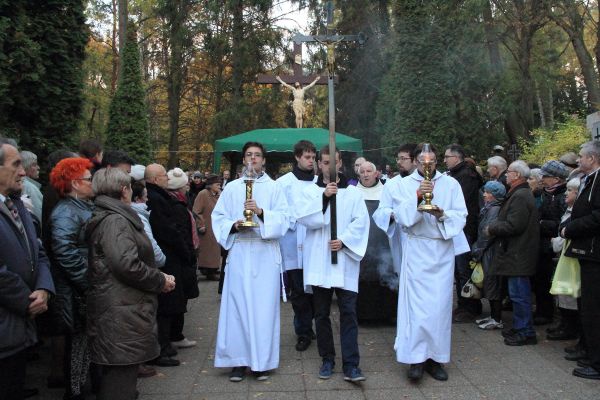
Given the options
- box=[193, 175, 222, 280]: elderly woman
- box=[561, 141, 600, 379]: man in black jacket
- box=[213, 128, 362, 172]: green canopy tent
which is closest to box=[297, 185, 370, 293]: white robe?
box=[561, 141, 600, 379]: man in black jacket

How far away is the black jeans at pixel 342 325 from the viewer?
486 cm

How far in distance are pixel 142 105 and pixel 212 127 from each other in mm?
7690

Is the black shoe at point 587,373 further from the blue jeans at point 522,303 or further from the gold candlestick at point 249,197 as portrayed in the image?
the gold candlestick at point 249,197

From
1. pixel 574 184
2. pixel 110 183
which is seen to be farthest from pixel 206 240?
pixel 110 183

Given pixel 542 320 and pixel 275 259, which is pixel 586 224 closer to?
pixel 542 320

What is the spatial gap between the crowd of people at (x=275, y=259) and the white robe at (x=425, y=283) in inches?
0.5

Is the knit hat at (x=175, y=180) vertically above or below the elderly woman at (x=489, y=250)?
above

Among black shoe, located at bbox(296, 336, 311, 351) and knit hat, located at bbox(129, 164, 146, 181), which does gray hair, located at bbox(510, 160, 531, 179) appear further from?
knit hat, located at bbox(129, 164, 146, 181)

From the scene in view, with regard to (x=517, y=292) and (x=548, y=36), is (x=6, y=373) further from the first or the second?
(x=548, y=36)

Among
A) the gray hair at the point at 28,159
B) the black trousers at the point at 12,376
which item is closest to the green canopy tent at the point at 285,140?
the gray hair at the point at 28,159

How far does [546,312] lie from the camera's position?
22.9ft

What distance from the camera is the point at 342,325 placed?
4895mm

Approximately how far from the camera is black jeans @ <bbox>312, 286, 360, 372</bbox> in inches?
191

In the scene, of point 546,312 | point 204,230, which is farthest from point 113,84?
point 546,312
